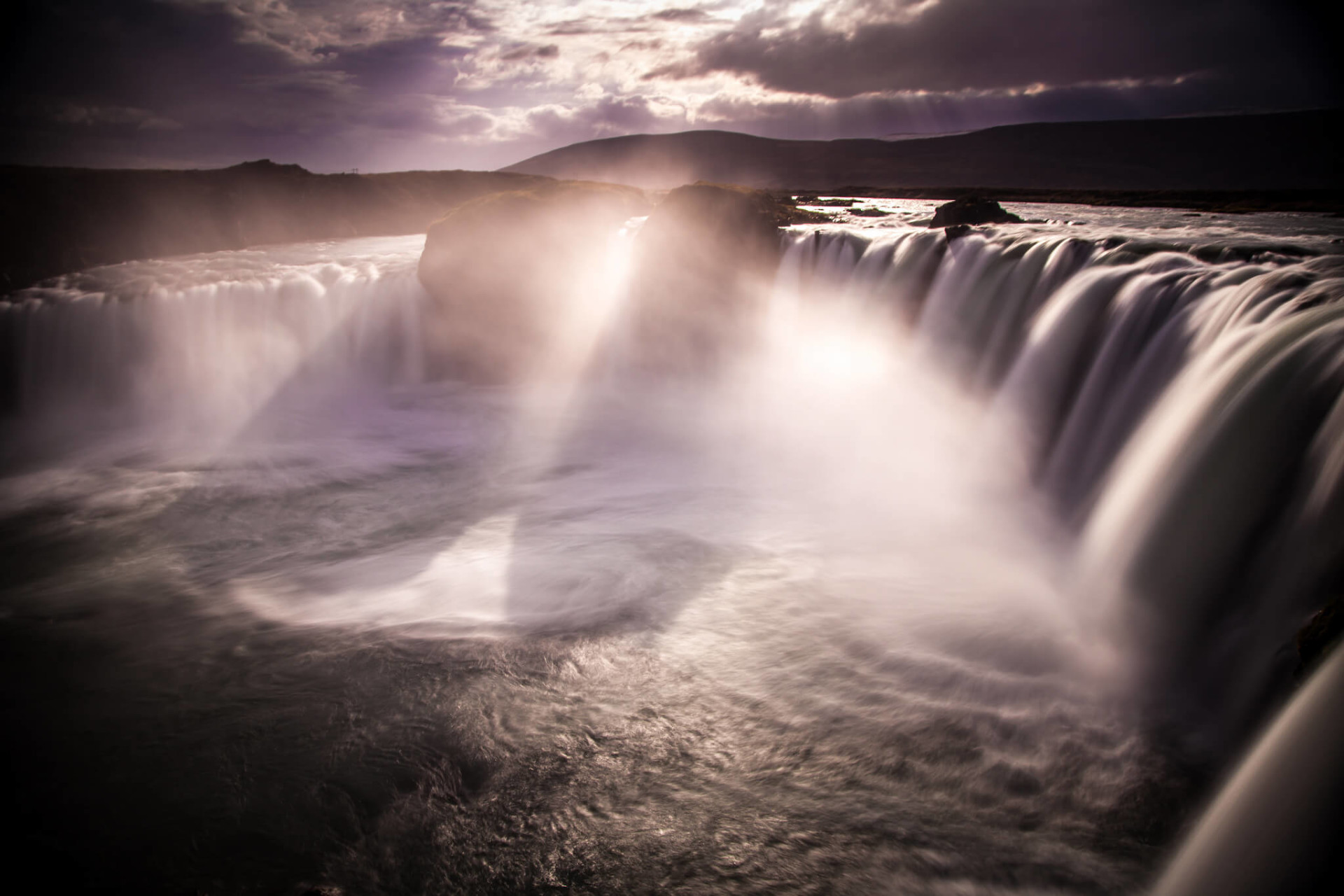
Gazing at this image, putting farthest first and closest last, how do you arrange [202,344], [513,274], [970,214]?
[202,344]
[513,274]
[970,214]

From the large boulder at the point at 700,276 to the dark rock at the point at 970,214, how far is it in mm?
3612

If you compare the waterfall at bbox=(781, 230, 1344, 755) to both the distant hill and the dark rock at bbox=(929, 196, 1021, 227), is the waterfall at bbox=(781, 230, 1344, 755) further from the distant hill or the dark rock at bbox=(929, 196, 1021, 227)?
the distant hill

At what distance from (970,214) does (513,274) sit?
10.5 metres

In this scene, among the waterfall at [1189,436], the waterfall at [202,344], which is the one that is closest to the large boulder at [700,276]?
the waterfall at [1189,436]

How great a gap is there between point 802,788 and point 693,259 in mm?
12336

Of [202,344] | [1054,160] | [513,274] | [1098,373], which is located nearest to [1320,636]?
[1098,373]

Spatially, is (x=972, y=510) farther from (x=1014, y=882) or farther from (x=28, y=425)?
(x=28, y=425)

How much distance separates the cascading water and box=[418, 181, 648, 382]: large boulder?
4.12 metres

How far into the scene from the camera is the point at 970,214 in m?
13.1

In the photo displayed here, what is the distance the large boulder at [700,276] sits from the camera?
1392 cm

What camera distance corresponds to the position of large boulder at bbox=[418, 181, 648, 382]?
14.6m

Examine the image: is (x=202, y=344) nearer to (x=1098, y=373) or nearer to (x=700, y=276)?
(x=700, y=276)

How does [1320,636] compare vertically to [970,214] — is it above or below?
below

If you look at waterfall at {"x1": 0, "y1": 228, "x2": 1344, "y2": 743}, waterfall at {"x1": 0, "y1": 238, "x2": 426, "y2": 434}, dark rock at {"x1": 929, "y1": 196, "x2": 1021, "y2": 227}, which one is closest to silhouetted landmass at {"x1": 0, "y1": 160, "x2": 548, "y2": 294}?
waterfall at {"x1": 0, "y1": 238, "x2": 426, "y2": 434}
